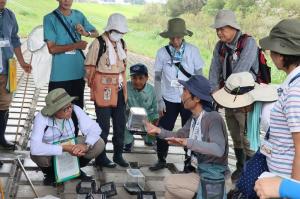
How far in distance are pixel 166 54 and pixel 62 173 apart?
1.78 meters

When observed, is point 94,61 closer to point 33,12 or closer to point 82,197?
point 82,197

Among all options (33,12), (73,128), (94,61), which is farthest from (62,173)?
(33,12)

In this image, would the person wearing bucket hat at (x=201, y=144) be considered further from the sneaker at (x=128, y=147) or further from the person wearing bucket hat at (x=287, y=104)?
the sneaker at (x=128, y=147)

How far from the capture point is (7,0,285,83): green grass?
16005 millimetres

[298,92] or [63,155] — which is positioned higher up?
[298,92]

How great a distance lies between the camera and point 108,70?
16.5 ft

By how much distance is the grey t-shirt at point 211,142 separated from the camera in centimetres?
361

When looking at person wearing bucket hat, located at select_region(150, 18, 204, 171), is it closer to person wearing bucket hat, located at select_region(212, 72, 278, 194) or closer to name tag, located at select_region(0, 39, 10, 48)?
person wearing bucket hat, located at select_region(212, 72, 278, 194)

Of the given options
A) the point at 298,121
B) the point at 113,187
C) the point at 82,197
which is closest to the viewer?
the point at 298,121

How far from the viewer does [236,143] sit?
4996mm

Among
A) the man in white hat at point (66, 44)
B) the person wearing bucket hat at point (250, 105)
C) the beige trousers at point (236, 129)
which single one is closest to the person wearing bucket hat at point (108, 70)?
the man in white hat at point (66, 44)

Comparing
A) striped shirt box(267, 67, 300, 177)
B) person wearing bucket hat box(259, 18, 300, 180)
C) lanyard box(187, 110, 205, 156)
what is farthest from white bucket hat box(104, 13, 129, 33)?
striped shirt box(267, 67, 300, 177)

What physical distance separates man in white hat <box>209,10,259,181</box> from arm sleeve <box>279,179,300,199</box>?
2343 millimetres

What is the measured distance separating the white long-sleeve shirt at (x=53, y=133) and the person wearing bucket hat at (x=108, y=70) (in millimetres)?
323
